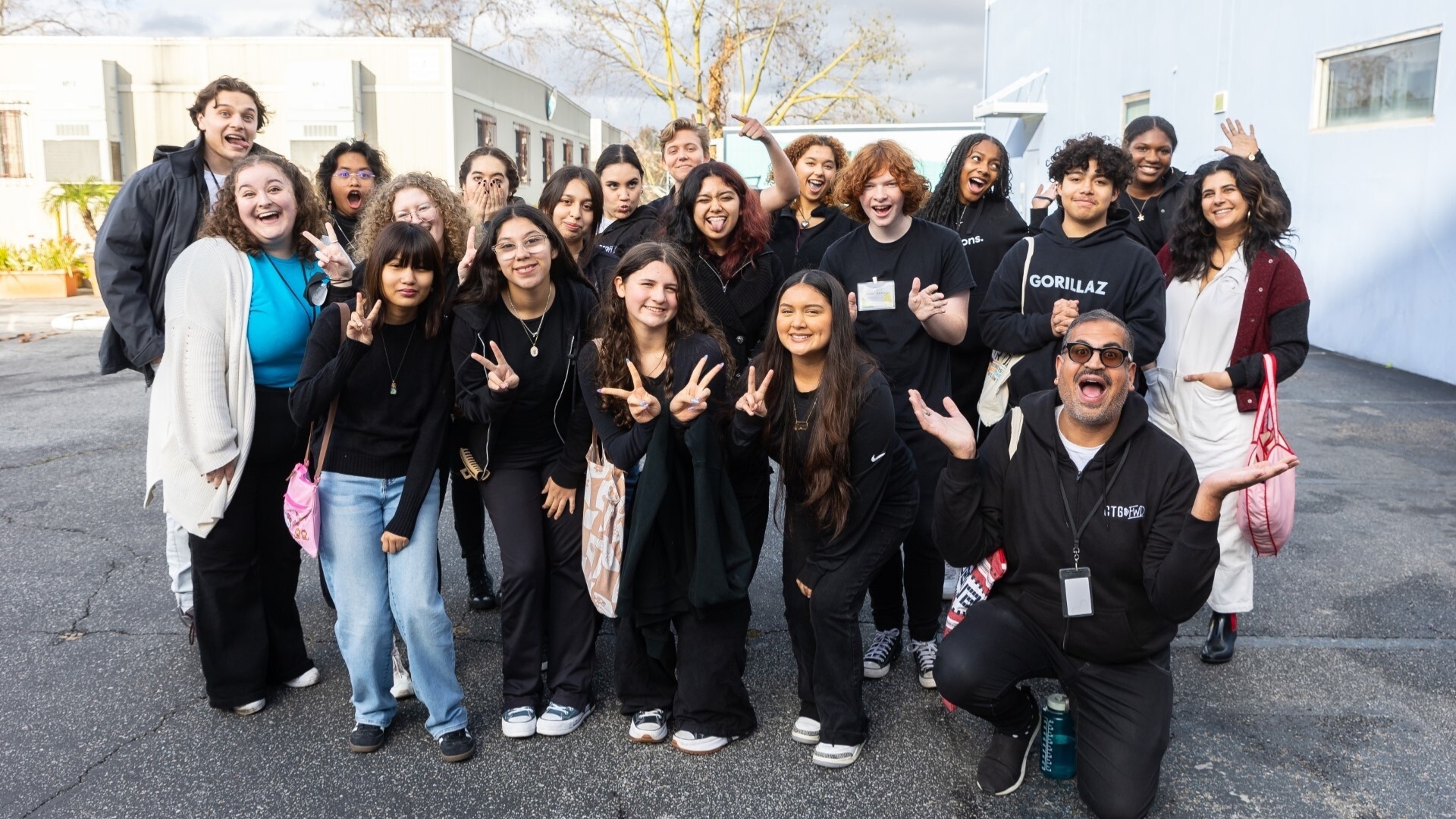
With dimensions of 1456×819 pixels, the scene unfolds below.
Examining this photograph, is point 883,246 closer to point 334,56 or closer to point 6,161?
point 334,56

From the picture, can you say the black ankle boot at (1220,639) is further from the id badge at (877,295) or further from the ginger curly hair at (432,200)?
the ginger curly hair at (432,200)

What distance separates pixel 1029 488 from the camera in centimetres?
324

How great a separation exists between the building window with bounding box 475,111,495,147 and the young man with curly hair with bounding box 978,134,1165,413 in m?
23.6

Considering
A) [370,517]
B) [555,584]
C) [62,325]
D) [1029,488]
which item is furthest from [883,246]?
[62,325]

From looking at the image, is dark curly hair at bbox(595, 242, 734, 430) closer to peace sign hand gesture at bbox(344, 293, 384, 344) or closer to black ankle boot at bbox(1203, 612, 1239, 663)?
peace sign hand gesture at bbox(344, 293, 384, 344)

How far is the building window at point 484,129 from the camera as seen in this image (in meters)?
26.1

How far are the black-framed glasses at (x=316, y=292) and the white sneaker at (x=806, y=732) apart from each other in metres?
2.26

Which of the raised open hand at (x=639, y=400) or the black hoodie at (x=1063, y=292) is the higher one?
the black hoodie at (x=1063, y=292)

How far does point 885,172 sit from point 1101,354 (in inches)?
51.1

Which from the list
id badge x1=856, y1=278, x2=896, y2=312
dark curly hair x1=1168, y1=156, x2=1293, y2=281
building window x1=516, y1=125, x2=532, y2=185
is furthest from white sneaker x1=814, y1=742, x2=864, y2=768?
building window x1=516, y1=125, x2=532, y2=185

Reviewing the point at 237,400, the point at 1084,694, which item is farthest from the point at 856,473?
the point at 237,400

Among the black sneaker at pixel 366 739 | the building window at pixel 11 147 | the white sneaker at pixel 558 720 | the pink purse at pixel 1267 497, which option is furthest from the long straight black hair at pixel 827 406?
the building window at pixel 11 147

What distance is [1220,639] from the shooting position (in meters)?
4.11

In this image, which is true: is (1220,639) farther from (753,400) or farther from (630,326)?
(630,326)
